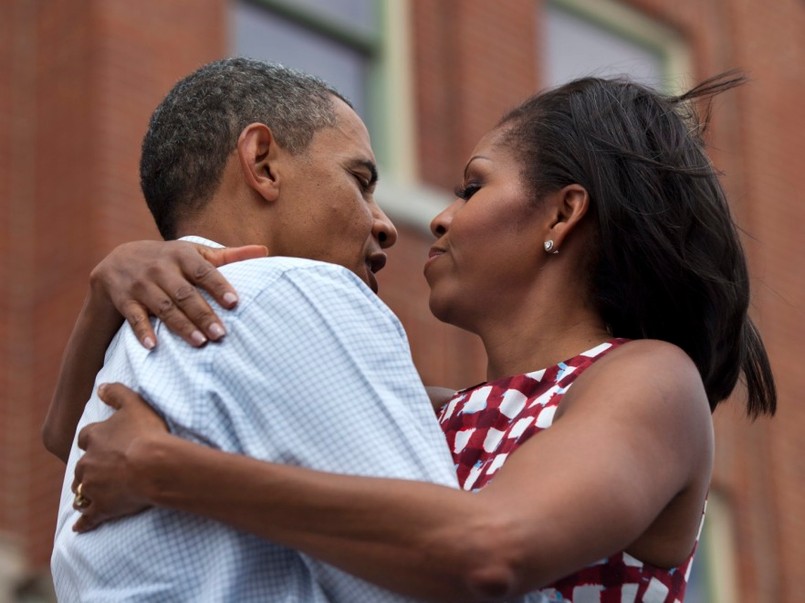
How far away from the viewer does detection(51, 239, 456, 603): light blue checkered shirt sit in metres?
2.86

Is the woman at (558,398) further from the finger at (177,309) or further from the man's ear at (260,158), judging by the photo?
the man's ear at (260,158)

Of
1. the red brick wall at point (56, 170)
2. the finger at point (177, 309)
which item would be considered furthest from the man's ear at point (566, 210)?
the red brick wall at point (56, 170)

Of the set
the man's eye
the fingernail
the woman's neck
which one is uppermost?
the man's eye

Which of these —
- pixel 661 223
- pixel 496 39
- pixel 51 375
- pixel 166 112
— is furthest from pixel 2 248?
pixel 661 223

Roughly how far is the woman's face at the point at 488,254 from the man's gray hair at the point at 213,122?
1.21 ft

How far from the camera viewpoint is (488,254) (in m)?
3.77

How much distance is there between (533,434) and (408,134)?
24.2 feet

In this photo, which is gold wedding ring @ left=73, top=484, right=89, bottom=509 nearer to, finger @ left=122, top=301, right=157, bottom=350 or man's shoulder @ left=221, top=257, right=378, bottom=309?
finger @ left=122, top=301, right=157, bottom=350

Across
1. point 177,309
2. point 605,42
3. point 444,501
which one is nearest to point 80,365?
point 177,309

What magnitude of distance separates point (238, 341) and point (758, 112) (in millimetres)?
10510

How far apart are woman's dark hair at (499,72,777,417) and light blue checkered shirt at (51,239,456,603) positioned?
73cm

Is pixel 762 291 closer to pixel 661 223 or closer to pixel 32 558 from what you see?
pixel 32 558

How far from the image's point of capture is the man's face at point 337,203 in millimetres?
3742

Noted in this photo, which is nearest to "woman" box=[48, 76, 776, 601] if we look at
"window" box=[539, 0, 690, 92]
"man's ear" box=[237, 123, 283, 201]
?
"man's ear" box=[237, 123, 283, 201]
